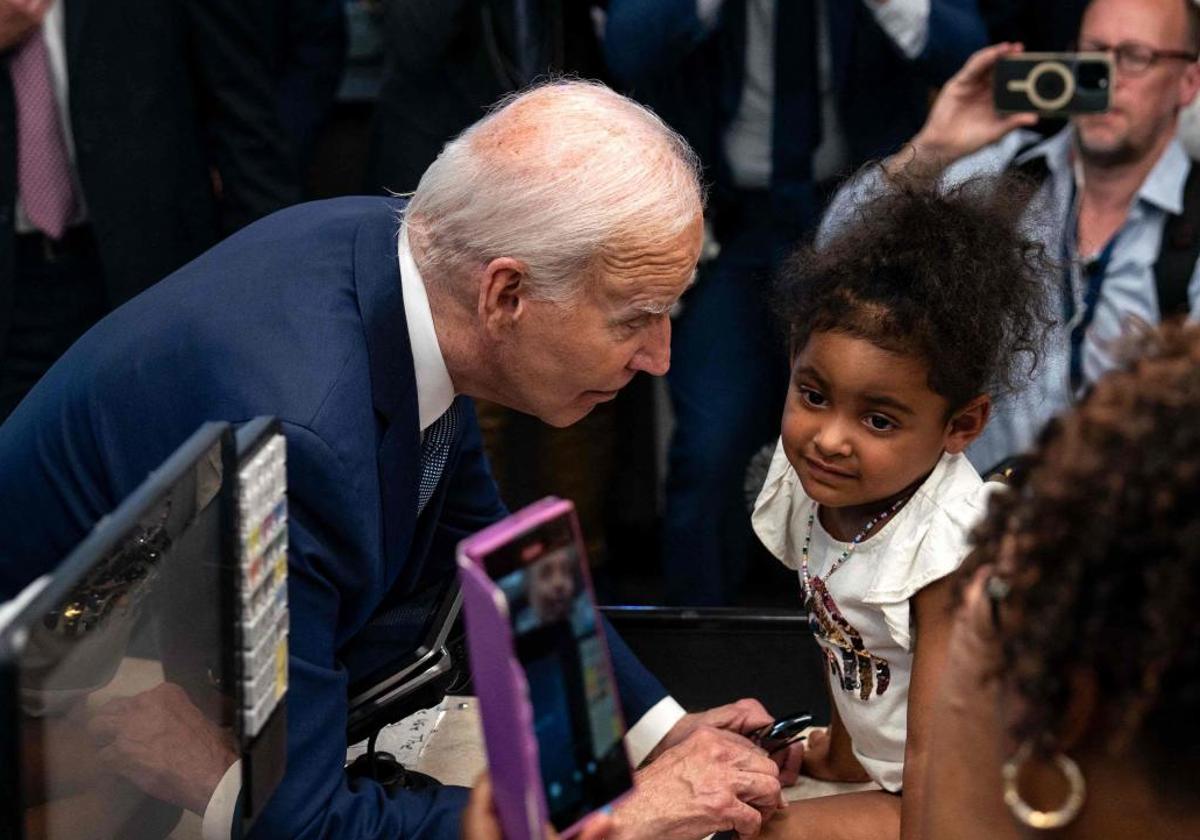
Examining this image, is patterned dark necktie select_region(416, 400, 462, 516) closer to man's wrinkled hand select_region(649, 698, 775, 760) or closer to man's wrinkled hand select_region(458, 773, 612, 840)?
man's wrinkled hand select_region(649, 698, 775, 760)

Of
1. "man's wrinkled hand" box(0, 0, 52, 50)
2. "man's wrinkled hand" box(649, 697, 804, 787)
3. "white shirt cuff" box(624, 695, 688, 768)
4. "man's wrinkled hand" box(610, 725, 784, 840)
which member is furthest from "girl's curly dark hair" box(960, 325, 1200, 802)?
"man's wrinkled hand" box(0, 0, 52, 50)

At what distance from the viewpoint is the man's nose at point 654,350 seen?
6.19 ft

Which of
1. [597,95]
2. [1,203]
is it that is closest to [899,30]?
[597,95]

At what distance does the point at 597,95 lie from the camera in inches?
73.6

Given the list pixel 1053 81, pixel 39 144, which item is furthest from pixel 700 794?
pixel 39 144

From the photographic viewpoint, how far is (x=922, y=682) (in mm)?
1622

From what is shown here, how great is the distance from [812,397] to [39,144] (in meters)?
1.76

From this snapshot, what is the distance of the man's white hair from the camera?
178cm

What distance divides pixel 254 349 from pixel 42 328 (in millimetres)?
1568

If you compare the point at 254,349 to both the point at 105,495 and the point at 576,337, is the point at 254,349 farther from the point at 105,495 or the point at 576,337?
the point at 576,337

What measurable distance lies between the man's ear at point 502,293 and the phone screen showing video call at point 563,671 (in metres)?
0.67

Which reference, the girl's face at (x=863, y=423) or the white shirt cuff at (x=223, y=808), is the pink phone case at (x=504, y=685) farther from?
the girl's face at (x=863, y=423)

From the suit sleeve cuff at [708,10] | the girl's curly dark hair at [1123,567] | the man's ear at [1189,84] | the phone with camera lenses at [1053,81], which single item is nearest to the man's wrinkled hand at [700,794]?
the girl's curly dark hair at [1123,567]

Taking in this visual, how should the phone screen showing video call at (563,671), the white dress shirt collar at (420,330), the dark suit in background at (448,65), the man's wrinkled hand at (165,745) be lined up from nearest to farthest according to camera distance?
the phone screen showing video call at (563,671) → the man's wrinkled hand at (165,745) → the white dress shirt collar at (420,330) → the dark suit in background at (448,65)
